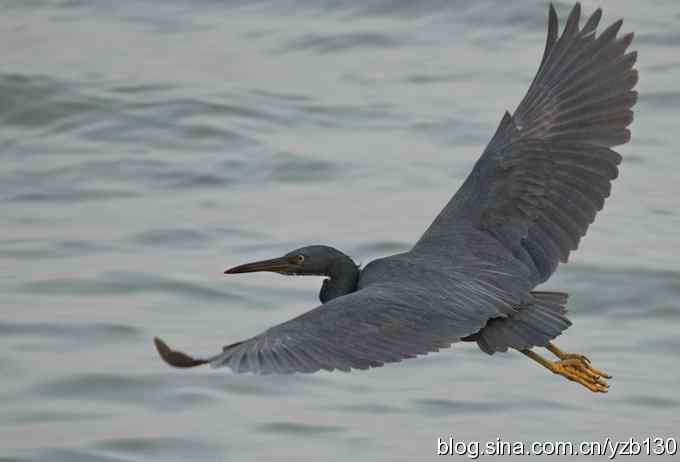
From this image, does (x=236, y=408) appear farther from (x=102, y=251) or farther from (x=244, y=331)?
(x=102, y=251)

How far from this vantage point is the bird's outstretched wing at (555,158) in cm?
798

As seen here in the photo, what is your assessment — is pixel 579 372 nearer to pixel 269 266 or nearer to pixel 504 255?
pixel 504 255

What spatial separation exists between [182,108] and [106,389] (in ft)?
13.0

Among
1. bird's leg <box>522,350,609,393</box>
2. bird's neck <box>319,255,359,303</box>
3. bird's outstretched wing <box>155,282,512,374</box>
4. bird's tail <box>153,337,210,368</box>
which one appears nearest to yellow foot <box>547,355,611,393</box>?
bird's leg <box>522,350,609,393</box>

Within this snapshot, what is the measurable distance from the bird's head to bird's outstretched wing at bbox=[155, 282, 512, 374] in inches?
17.8

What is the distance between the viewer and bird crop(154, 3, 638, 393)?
688 cm

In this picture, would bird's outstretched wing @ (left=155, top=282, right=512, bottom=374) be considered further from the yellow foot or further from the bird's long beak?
the yellow foot

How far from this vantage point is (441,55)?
13.8m

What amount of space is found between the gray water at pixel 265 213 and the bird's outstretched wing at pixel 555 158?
5.00 feet

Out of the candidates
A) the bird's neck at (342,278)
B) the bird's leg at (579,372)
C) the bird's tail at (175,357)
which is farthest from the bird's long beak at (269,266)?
the bird's tail at (175,357)

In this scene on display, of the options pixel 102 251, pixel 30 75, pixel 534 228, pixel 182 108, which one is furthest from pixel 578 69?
pixel 30 75

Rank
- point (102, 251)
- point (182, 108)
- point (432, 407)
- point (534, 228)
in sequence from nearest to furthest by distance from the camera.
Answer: point (534, 228) < point (432, 407) < point (102, 251) < point (182, 108)

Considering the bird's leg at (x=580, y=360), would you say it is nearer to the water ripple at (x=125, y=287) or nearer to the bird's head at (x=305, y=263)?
the bird's head at (x=305, y=263)

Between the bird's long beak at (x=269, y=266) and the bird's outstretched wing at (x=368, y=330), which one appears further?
the bird's long beak at (x=269, y=266)
